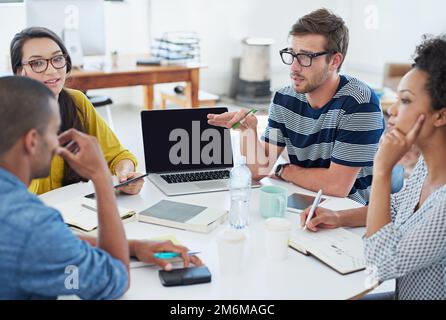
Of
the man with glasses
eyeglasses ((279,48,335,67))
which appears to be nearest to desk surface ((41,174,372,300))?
the man with glasses

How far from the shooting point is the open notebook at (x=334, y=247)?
4.90ft

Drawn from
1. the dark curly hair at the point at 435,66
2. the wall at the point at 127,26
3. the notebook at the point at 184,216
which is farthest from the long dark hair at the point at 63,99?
the wall at the point at 127,26

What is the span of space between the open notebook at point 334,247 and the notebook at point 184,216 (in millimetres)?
234

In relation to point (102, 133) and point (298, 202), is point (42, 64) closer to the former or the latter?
point (102, 133)

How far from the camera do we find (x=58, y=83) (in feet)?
7.43

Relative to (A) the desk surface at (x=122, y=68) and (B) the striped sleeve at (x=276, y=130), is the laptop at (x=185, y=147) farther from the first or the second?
(A) the desk surface at (x=122, y=68)

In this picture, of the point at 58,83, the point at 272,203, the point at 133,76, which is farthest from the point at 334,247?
the point at 133,76

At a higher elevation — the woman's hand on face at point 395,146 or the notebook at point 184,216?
the woman's hand on face at point 395,146

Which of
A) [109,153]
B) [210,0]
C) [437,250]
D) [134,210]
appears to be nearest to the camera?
[437,250]

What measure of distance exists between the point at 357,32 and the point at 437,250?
5.76 metres

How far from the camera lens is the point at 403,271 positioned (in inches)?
55.9

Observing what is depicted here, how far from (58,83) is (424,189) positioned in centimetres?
140
